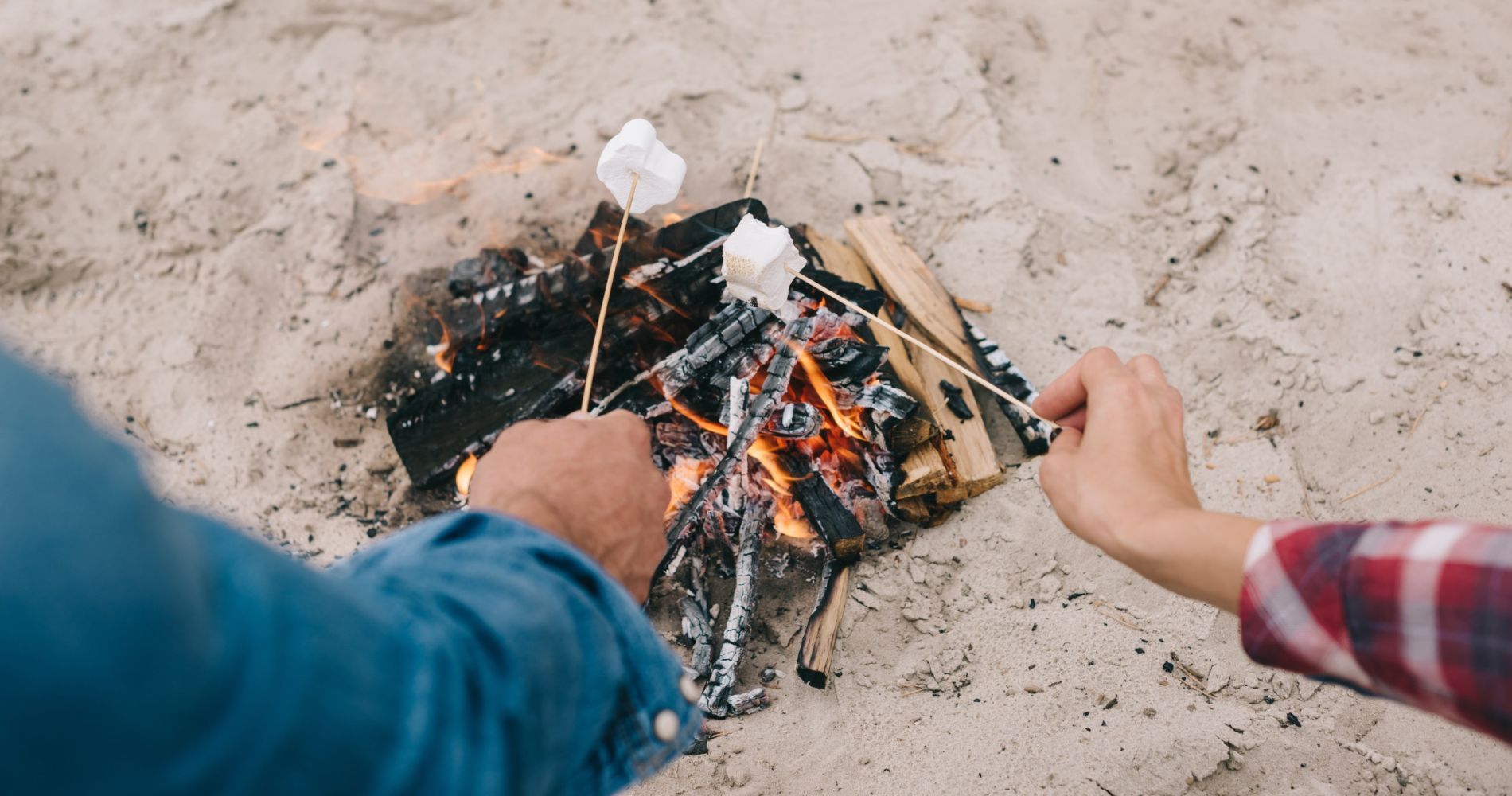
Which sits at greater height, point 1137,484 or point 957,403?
point 1137,484

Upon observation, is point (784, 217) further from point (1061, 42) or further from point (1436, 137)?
point (1436, 137)

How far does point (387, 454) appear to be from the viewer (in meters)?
3.54

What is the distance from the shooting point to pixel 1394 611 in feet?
4.12

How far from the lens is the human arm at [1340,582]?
1208mm

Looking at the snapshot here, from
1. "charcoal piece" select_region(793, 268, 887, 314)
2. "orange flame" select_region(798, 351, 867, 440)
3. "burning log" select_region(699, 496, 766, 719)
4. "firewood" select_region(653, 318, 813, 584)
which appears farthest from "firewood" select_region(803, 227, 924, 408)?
"burning log" select_region(699, 496, 766, 719)

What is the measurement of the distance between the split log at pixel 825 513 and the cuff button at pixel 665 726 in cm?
151

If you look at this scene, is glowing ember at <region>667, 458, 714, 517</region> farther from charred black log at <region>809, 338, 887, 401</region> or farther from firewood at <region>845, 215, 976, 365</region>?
firewood at <region>845, 215, 976, 365</region>

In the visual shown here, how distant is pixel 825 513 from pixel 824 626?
1.29 feet

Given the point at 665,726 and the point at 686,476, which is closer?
the point at 665,726

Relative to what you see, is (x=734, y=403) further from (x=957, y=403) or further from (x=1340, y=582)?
(x=1340, y=582)

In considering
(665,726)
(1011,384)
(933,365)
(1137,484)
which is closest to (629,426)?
(665,726)

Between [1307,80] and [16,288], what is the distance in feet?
21.0

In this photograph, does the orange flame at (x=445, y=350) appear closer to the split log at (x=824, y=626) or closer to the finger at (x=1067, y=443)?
the split log at (x=824, y=626)

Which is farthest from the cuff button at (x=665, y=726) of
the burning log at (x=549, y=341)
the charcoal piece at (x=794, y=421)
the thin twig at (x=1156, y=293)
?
the thin twig at (x=1156, y=293)
